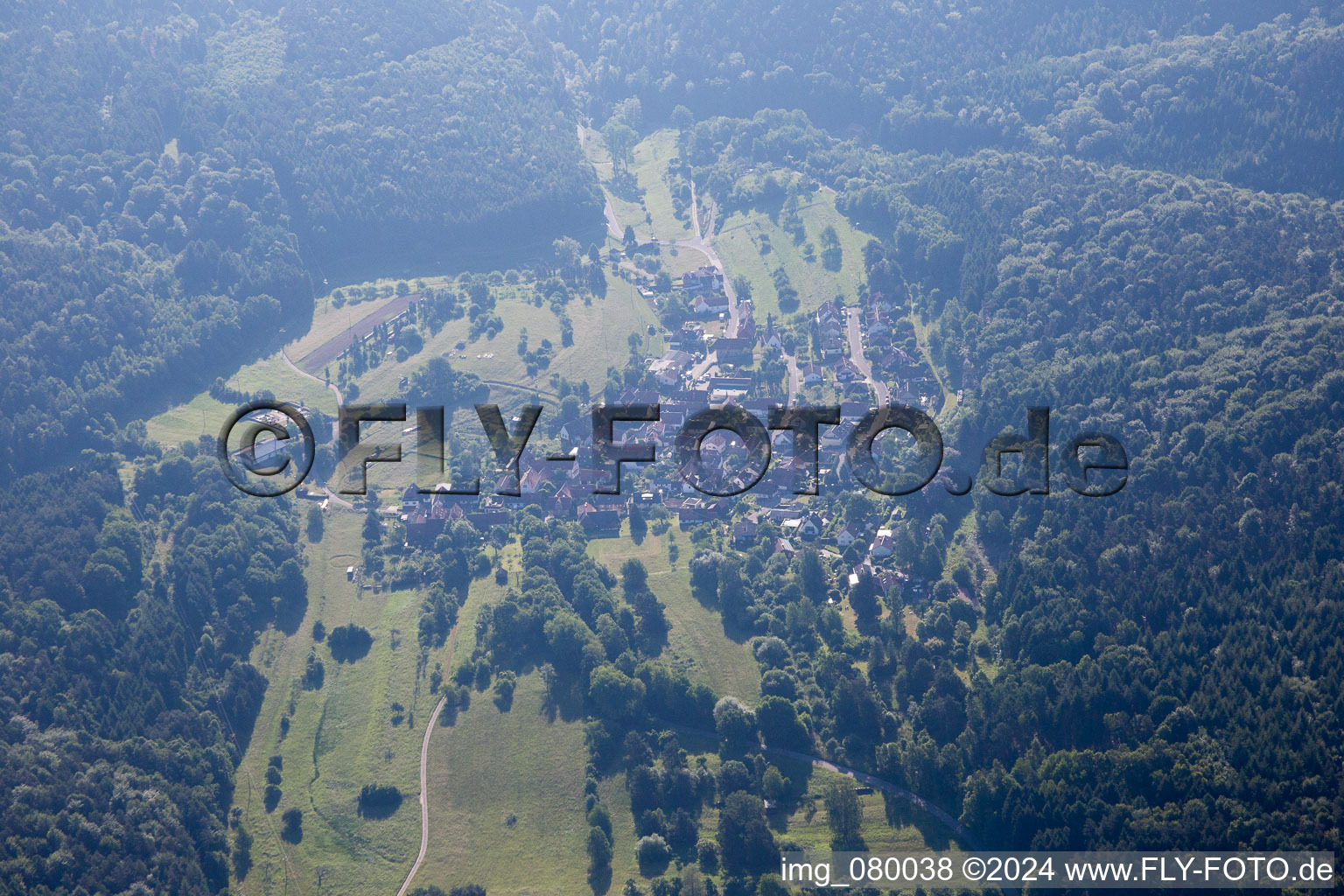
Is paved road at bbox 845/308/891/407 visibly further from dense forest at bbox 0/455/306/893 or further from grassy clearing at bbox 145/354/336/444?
dense forest at bbox 0/455/306/893

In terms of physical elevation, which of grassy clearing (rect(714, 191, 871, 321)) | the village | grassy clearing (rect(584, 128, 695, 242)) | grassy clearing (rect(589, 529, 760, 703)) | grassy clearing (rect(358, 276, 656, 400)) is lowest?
grassy clearing (rect(589, 529, 760, 703))

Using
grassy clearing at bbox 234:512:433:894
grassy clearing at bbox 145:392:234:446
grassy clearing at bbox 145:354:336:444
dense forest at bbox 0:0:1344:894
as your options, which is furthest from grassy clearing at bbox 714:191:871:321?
grassy clearing at bbox 145:392:234:446

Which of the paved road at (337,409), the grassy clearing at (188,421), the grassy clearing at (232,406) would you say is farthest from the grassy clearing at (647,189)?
the grassy clearing at (188,421)

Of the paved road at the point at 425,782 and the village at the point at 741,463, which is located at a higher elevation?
the village at the point at 741,463

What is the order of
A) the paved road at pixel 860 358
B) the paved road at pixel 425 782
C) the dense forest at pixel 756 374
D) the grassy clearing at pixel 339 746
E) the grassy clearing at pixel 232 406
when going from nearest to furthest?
the paved road at pixel 425 782 → the dense forest at pixel 756 374 → the grassy clearing at pixel 339 746 → the paved road at pixel 860 358 → the grassy clearing at pixel 232 406

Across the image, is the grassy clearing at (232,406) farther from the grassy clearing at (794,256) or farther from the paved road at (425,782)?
the grassy clearing at (794,256)

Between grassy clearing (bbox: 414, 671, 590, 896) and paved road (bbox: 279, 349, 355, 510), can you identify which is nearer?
grassy clearing (bbox: 414, 671, 590, 896)

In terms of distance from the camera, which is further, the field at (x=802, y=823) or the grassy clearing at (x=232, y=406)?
the grassy clearing at (x=232, y=406)
